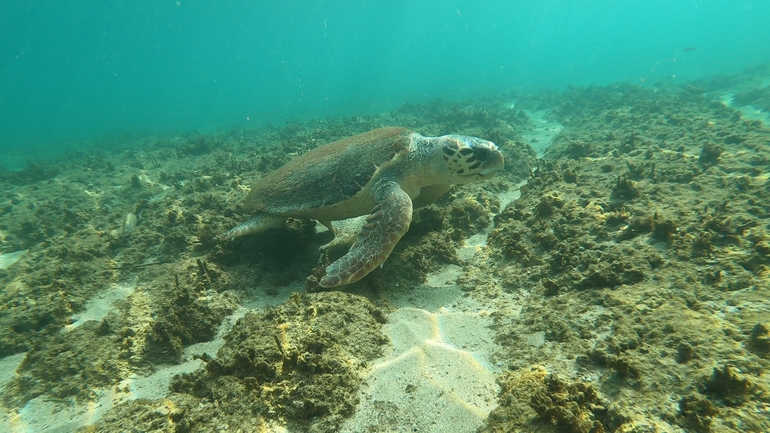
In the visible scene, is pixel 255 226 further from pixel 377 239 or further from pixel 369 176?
pixel 377 239

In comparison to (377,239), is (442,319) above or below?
below

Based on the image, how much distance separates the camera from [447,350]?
2746 mm

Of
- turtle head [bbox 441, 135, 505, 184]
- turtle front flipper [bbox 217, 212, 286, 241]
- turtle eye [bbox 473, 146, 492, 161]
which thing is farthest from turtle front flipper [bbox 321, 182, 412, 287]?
turtle front flipper [bbox 217, 212, 286, 241]

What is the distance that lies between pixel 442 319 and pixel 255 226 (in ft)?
10.2

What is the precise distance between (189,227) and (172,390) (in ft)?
13.0

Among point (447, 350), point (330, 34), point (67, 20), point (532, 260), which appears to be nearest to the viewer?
point (447, 350)

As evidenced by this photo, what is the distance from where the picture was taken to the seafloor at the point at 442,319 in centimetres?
200

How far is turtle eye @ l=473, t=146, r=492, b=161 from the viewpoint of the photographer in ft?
15.1

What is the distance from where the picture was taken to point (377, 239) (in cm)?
375

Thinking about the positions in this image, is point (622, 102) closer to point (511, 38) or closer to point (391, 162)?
point (391, 162)

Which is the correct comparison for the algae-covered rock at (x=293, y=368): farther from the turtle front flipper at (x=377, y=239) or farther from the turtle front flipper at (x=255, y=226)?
the turtle front flipper at (x=255, y=226)

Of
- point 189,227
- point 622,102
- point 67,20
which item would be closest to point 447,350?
point 189,227

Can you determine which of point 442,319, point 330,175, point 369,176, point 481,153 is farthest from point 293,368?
point 481,153

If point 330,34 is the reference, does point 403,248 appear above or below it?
below
